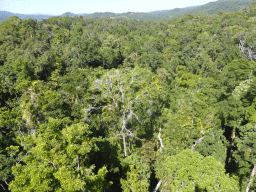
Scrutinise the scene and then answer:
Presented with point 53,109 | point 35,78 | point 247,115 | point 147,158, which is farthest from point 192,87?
point 35,78

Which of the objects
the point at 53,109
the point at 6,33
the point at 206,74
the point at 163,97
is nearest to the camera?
the point at 53,109

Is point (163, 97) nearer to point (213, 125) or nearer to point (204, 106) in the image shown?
point (204, 106)

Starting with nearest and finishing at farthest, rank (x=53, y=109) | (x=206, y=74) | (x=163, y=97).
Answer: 1. (x=53, y=109)
2. (x=163, y=97)
3. (x=206, y=74)

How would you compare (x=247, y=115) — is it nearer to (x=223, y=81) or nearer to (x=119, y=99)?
(x=223, y=81)

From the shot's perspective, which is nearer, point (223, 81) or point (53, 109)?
point (53, 109)

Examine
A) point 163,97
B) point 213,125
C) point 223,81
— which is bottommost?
point 213,125

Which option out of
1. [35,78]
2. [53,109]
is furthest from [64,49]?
[53,109]

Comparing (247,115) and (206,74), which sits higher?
(206,74)
